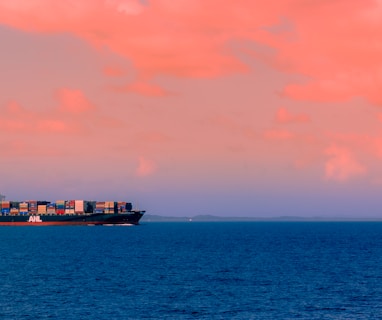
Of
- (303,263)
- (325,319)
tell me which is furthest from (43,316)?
(303,263)

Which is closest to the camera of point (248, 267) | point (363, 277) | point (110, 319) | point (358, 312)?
point (110, 319)

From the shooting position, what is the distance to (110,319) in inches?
2099

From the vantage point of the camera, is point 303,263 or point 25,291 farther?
point 303,263

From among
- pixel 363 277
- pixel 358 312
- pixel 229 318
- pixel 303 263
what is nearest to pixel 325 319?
pixel 358 312

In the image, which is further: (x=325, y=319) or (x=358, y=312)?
(x=358, y=312)

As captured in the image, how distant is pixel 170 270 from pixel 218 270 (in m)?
8.48

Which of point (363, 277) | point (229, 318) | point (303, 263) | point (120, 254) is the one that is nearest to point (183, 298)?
point (229, 318)

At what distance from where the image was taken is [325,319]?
53.6 m

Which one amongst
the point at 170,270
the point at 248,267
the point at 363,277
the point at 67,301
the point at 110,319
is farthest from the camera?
the point at 248,267

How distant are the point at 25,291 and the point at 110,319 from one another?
20319 millimetres

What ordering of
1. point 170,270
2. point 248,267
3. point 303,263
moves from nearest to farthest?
point 170,270 < point 248,267 < point 303,263

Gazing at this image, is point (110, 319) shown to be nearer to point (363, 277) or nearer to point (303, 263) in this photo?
point (363, 277)

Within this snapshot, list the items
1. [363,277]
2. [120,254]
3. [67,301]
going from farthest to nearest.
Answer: [120,254] < [363,277] < [67,301]

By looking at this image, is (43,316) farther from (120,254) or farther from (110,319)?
(120,254)
